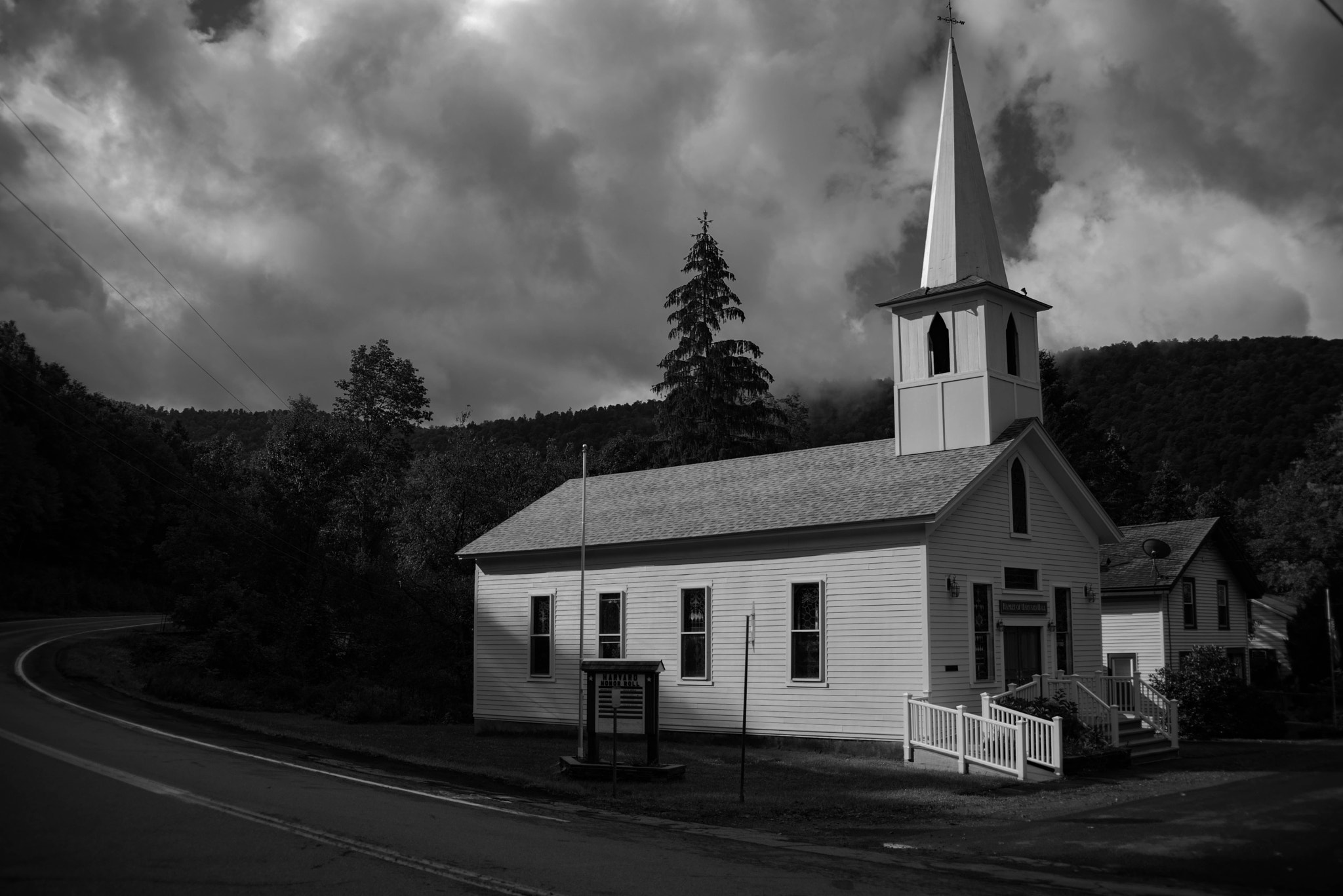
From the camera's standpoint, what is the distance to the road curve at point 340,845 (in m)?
9.19

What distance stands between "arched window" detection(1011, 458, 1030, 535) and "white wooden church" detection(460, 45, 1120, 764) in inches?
2.0

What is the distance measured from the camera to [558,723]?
91.9 feet

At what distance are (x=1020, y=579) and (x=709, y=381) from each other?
28150 millimetres

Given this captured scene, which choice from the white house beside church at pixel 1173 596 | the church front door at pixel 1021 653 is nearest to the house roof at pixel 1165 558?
the white house beside church at pixel 1173 596

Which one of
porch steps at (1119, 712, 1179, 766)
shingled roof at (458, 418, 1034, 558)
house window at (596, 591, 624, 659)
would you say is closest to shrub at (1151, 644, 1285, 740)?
porch steps at (1119, 712, 1179, 766)

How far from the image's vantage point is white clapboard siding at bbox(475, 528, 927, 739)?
22.4 meters

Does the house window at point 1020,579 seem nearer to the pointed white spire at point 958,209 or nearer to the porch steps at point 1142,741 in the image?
the porch steps at point 1142,741

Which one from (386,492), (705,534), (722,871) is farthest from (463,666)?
(722,871)

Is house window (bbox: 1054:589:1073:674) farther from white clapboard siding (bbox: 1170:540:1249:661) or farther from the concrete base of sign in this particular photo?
white clapboard siding (bbox: 1170:540:1249:661)

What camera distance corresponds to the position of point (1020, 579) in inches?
979

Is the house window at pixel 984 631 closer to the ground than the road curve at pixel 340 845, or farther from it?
farther from it

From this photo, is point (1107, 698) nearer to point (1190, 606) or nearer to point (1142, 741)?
point (1142, 741)

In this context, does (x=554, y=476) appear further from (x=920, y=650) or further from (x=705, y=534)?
(x=920, y=650)

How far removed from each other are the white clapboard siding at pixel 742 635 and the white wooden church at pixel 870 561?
0.14 feet
